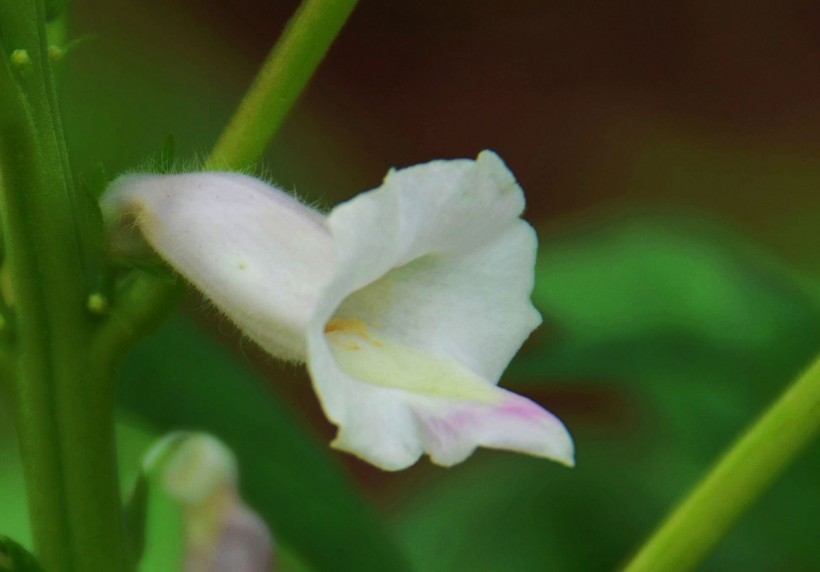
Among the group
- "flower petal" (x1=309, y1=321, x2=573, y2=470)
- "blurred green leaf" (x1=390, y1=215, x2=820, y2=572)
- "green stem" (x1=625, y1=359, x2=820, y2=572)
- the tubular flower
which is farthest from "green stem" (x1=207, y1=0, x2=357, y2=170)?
"blurred green leaf" (x1=390, y1=215, x2=820, y2=572)

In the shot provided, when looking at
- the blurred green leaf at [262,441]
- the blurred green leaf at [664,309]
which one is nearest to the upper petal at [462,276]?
the blurred green leaf at [262,441]

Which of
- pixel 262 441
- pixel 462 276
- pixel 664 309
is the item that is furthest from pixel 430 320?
pixel 664 309

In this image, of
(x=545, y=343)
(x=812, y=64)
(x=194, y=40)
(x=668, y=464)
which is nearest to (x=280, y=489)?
(x=545, y=343)

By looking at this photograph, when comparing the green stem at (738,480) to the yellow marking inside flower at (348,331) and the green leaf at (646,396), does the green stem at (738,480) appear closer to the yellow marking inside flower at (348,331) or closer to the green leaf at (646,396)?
the yellow marking inside flower at (348,331)

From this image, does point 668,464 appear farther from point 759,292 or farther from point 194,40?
point 194,40

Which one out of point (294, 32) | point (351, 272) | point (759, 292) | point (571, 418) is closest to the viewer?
point (351, 272)

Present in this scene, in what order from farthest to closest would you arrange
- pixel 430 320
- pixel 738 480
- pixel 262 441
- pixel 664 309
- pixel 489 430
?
pixel 664 309
pixel 262 441
pixel 738 480
pixel 430 320
pixel 489 430

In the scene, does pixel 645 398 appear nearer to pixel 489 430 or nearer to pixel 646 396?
pixel 646 396
